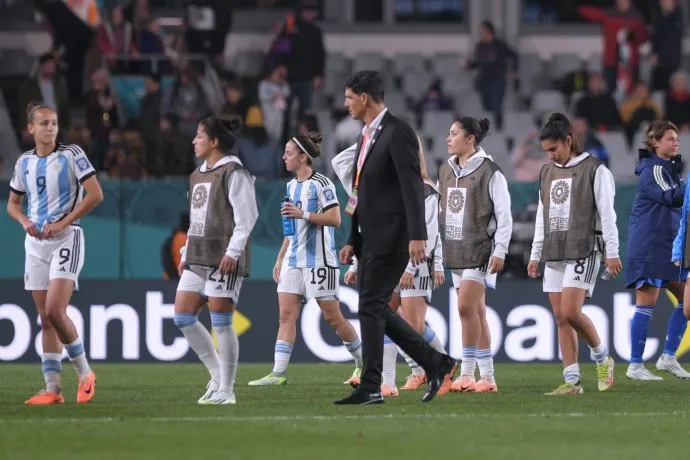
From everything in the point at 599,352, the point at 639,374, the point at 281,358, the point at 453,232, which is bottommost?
the point at 639,374

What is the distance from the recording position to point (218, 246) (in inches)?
410

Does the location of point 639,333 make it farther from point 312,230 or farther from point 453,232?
point 312,230

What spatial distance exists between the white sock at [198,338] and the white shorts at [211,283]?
0.19 meters

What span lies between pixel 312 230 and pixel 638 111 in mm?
11216

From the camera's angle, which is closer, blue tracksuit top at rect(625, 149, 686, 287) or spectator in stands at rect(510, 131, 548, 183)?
blue tracksuit top at rect(625, 149, 686, 287)

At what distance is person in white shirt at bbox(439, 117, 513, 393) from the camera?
467 inches

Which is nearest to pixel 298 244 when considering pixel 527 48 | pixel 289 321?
pixel 289 321

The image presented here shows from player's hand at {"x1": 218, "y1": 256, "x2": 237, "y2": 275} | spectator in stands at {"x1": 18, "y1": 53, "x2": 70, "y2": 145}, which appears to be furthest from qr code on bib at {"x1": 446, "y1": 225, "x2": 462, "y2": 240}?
spectator in stands at {"x1": 18, "y1": 53, "x2": 70, "y2": 145}

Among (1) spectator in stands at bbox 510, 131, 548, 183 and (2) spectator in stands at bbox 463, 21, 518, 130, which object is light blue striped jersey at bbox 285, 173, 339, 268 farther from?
(2) spectator in stands at bbox 463, 21, 518, 130

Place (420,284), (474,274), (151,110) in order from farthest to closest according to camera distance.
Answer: (151,110) → (420,284) → (474,274)

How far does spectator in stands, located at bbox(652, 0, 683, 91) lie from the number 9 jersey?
15801mm

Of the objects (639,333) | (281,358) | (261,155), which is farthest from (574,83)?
(281,358)

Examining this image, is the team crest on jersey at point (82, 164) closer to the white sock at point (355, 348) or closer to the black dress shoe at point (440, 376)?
the black dress shoe at point (440, 376)

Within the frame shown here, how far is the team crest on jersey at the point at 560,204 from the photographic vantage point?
11.7 m
